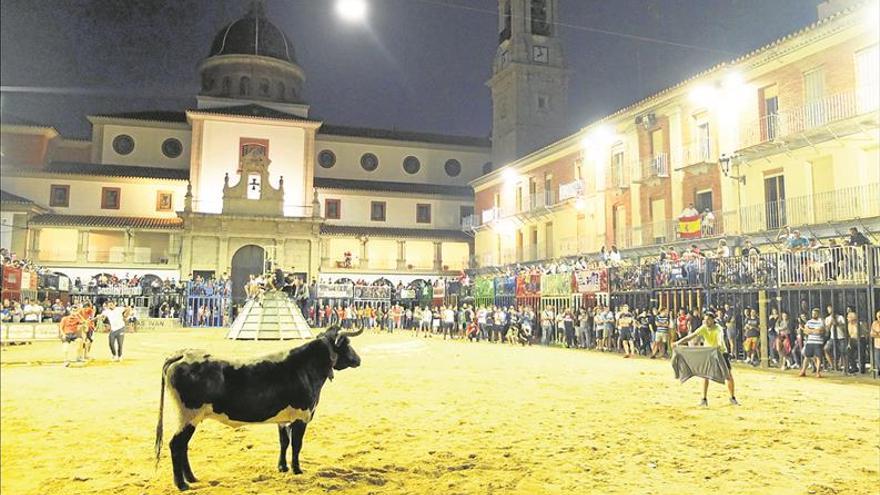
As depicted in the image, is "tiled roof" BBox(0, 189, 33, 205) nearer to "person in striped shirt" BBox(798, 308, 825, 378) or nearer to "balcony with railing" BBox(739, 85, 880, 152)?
"person in striped shirt" BBox(798, 308, 825, 378)

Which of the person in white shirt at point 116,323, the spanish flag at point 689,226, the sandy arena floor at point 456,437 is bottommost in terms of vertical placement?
the sandy arena floor at point 456,437

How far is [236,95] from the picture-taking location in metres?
52.5

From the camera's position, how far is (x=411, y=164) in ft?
199

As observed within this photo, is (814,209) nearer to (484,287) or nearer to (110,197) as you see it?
(484,287)

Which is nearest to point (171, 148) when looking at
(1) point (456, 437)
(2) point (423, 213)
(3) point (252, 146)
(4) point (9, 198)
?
(3) point (252, 146)

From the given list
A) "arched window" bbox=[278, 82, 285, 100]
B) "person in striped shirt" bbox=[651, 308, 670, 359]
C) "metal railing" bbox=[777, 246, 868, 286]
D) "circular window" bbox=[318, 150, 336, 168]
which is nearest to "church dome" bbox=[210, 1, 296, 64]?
"metal railing" bbox=[777, 246, 868, 286]

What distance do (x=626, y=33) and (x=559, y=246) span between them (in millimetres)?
32911

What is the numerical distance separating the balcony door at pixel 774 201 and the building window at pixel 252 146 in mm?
32279

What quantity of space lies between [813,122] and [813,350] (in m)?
12.5

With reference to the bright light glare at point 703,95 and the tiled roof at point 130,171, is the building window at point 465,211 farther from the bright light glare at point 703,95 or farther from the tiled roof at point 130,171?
the bright light glare at point 703,95

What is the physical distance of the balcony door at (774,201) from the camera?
81.8 feet

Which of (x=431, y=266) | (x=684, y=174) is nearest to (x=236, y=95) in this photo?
(x=431, y=266)

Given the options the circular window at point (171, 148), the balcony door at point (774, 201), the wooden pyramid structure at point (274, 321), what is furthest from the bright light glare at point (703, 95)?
the circular window at point (171, 148)

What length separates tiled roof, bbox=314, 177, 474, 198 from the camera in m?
53.7
